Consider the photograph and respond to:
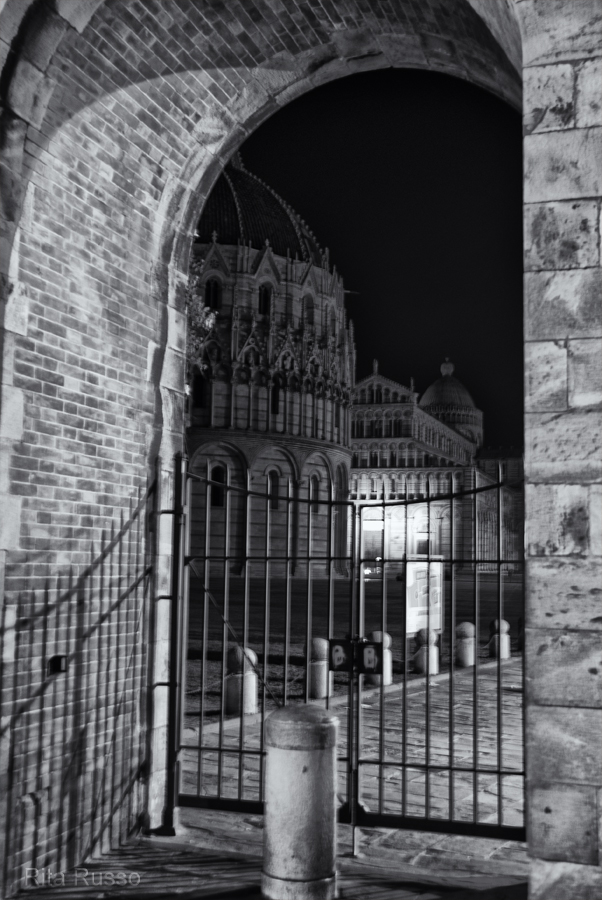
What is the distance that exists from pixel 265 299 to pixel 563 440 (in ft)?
161

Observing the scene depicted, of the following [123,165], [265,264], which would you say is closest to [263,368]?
[265,264]

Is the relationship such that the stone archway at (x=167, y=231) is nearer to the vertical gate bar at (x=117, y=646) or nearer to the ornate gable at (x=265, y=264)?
the vertical gate bar at (x=117, y=646)

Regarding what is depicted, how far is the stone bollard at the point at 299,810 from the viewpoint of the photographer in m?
4.39

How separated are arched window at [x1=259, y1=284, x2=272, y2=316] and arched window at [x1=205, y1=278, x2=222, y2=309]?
2650 millimetres

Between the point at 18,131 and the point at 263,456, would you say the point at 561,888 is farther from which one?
the point at 263,456

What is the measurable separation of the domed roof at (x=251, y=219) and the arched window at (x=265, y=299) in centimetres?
234

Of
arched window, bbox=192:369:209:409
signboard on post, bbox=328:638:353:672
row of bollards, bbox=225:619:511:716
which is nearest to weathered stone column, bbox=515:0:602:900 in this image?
signboard on post, bbox=328:638:353:672

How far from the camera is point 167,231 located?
600 cm

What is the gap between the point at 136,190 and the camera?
5.68 meters

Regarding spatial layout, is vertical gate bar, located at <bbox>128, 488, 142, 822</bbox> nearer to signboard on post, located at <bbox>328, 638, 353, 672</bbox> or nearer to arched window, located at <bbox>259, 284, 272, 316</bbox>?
signboard on post, located at <bbox>328, 638, 353, 672</bbox>

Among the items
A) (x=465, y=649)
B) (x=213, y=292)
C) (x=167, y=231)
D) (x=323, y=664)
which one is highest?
(x=213, y=292)

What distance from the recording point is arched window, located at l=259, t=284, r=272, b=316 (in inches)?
2024

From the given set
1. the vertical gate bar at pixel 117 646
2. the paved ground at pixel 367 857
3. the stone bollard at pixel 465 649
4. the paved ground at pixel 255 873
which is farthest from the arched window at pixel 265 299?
the paved ground at pixel 255 873

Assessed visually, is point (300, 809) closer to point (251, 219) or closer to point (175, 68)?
point (175, 68)
